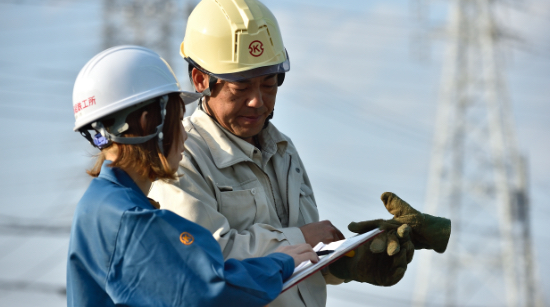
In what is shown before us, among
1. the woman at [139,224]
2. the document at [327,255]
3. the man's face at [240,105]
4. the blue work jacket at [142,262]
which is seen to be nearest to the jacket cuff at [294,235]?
the document at [327,255]

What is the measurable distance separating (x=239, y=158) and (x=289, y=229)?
45cm

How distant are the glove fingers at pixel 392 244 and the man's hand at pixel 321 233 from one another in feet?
0.80

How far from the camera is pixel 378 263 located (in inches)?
142

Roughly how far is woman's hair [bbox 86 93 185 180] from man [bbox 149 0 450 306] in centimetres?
51

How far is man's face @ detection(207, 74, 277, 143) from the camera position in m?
3.76

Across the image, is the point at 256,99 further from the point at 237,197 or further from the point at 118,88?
the point at 118,88

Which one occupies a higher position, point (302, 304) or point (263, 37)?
point (263, 37)

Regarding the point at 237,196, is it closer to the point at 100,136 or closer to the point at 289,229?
the point at 289,229

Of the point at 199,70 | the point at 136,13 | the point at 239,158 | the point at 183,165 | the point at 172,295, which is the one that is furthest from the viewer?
the point at 136,13

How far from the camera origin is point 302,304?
3.50 meters

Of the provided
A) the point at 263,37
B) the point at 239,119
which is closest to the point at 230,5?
the point at 263,37

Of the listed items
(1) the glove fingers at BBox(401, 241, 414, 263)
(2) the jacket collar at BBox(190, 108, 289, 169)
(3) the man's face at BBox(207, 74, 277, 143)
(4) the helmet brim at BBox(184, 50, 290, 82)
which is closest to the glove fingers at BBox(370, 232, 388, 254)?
(1) the glove fingers at BBox(401, 241, 414, 263)

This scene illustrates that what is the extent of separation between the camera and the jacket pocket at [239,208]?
345 cm

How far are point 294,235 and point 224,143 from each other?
61 cm
